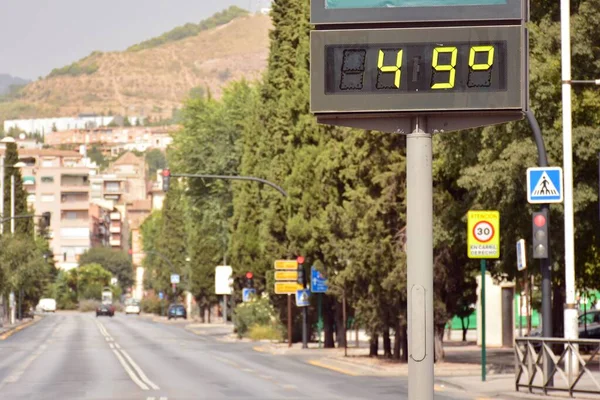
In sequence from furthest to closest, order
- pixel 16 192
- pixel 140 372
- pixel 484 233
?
pixel 16 192, pixel 140 372, pixel 484 233

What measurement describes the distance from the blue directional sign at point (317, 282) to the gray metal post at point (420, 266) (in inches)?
1386

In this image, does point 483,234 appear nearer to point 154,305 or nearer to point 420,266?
point 420,266

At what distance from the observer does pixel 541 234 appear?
1081 inches

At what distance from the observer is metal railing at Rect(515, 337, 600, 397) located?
23.8 meters

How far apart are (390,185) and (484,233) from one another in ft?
28.6

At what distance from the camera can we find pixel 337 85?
12680 mm

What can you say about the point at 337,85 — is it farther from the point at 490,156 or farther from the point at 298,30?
the point at 298,30

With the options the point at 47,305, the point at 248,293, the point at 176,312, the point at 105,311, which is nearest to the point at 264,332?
the point at 248,293

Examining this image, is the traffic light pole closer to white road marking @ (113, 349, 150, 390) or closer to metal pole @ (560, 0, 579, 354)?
metal pole @ (560, 0, 579, 354)

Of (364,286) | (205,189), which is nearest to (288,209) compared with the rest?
(364,286)

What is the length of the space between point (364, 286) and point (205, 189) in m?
43.6

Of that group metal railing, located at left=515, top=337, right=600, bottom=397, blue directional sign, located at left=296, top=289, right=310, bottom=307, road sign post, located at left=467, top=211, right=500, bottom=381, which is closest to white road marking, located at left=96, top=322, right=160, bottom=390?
blue directional sign, located at left=296, top=289, right=310, bottom=307

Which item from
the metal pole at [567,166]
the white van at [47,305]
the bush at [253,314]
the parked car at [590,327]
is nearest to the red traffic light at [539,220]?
the metal pole at [567,166]

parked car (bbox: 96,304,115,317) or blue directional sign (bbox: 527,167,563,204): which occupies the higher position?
blue directional sign (bbox: 527,167,563,204)
